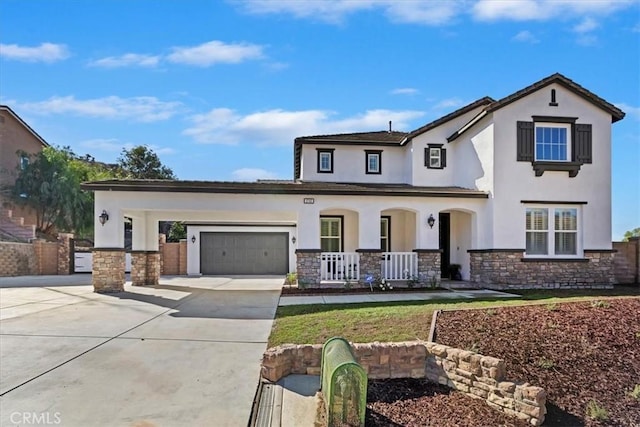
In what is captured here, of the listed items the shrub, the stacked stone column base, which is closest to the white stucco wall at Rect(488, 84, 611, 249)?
the shrub

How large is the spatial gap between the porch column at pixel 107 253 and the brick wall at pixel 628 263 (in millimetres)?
17367

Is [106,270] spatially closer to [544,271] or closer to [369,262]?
[369,262]

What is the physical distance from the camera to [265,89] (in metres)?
13.4

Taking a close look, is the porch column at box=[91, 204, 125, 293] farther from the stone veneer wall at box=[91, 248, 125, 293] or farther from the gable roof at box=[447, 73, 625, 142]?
the gable roof at box=[447, 73, 625, 142]

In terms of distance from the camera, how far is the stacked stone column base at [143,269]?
53.4 ft

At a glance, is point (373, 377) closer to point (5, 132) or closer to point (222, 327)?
point (222, 327)

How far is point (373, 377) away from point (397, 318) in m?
2.36

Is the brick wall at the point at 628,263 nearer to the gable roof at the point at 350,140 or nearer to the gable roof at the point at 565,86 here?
the gable roof at the point at 565,86

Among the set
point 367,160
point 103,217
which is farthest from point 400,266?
point 103,217

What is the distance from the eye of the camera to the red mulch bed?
15.2ft

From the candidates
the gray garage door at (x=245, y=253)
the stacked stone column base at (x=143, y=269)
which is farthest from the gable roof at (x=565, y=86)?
the stacked stone column base at (x=143, y=269)

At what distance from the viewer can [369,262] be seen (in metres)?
14.6

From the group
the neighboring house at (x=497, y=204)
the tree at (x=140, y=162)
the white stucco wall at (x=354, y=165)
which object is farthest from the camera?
the tree at (x=140, y=162)

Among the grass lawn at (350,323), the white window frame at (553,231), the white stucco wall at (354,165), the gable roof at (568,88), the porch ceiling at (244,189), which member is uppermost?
the gable roof at (568,88)
